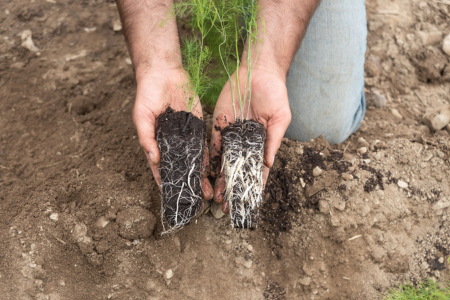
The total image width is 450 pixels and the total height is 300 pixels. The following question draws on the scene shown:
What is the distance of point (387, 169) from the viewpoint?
205 cm

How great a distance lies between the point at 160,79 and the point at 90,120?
0.75 m

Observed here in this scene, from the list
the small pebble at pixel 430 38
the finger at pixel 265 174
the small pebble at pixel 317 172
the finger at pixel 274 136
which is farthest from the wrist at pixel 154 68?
the small pebble at pixel 430 38

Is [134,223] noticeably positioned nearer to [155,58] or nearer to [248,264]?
[248,264]

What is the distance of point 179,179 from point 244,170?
323 mm

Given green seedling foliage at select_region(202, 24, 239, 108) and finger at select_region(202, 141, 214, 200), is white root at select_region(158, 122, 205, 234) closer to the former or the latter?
finger at select_region(202, 141, 214, 200)

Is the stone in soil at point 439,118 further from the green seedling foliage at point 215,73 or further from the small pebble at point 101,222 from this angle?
the small pebble at point 101,222

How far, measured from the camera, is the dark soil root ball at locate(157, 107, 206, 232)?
5.65 ft

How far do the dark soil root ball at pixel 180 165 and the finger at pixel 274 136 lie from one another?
339 mm

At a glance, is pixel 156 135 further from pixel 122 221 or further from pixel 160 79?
pixel 122 221

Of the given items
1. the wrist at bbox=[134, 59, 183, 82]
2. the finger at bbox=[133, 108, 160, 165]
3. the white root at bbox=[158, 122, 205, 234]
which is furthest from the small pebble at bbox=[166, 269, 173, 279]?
the wrist at bbox=[134, 59, 183, 82]

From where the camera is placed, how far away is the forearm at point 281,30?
2039 millimetres

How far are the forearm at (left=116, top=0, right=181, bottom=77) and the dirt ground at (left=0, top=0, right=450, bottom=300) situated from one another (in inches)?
20.6

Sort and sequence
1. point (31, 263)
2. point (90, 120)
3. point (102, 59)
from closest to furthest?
point (31, 263) → point (90, 120) → point (102, 59)

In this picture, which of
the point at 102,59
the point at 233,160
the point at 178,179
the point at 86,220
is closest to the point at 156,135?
the point at 178,179
